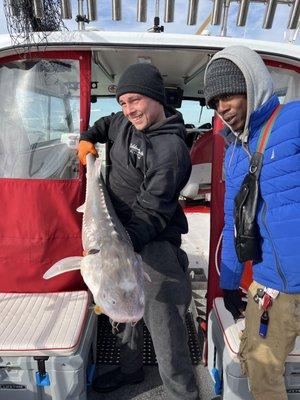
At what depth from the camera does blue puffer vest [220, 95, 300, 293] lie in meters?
1.74

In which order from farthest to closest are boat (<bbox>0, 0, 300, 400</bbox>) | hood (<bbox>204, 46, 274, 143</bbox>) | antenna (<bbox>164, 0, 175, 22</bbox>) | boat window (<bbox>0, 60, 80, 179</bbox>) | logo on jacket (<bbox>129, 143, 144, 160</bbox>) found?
boat window (<bbox>0, 60, 80, 179</bbox>) < boat (<bbox>0, 0, 300, 400</bbox>) < antenna (<bbox>164, 0, 175, 22</bbox>) < logo on jacket (<bbox>129, 143, 144, 160</bbox>) < hood (<bbox>204, 46, 274, 143</bbox>)

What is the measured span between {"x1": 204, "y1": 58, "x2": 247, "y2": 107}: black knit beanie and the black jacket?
45 centimetres

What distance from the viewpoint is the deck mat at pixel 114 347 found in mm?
3148

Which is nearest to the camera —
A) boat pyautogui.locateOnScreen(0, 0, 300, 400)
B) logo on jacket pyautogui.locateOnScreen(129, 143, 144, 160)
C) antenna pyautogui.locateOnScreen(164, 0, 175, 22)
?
logo on jacket pyautogui.locateOnScreen(129, 143, 144, 160)

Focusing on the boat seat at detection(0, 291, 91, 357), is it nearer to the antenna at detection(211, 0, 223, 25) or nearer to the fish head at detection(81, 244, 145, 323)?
the fish head at detection(81, 244, 145, 323)

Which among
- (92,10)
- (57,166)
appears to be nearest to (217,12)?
(92,10)

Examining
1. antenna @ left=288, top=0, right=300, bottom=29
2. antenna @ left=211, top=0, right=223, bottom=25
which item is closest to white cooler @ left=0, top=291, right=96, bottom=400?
antenna @ left=211, top=0, right=223, bottom=25

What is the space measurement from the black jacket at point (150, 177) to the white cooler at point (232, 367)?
2.36 ft

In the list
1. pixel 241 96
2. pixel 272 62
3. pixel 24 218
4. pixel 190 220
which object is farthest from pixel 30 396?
pixel 190 220

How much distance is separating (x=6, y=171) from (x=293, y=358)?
8.18 ft

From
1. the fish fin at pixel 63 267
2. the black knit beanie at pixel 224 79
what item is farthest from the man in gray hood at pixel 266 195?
the fish fin at pixel 63 267

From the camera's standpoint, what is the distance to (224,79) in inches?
70.6

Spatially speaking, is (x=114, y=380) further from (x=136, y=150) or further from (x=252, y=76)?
(x=252, y=76)

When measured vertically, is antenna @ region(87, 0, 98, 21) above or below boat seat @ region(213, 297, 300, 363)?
above
